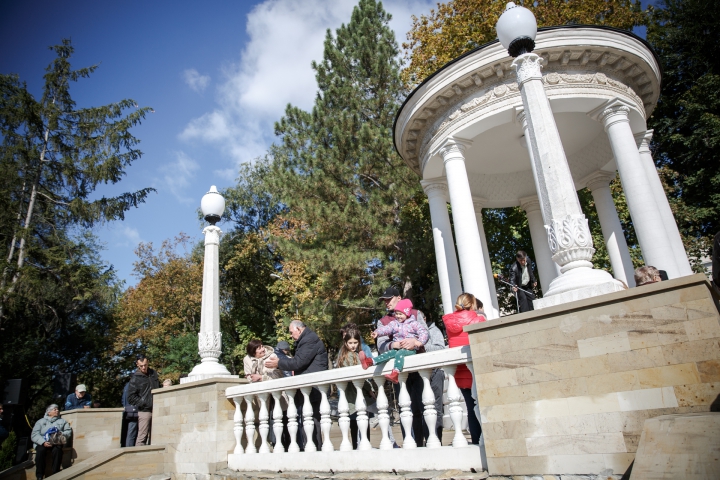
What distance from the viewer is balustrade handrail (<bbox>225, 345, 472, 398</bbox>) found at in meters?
5.16

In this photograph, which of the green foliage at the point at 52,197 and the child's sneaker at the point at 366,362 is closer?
the child's sneaker at the point at 366,362

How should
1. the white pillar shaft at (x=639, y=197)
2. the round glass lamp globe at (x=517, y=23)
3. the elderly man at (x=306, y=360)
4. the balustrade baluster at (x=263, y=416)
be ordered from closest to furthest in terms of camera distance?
the round glass lamp globe at (x=517, y=23) < the elderly man at (x=306, y=360) < the balustrade baluster at (x=263, y=416) < the white pillar shaft at (x=639, y=197)

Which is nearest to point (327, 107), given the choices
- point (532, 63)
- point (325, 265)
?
point (325, 265)

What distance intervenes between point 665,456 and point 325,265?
16.3 meters

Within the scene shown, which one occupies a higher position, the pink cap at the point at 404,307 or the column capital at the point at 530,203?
the column capital at the point at 530,203

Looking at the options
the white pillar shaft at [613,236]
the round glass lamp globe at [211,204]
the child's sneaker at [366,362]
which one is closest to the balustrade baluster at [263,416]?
the child's sneaker at [366,362]

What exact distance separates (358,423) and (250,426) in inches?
84.9

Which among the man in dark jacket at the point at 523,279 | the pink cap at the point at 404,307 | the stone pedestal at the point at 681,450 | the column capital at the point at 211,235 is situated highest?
the column capital at the point at 211,235

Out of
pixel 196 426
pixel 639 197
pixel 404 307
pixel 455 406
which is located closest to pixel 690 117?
pixel 639 197

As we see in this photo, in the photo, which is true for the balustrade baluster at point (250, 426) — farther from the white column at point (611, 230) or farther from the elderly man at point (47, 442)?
the white column at point (611, 230)

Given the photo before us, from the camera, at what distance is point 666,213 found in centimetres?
1075

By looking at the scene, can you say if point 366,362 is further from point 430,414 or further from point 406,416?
point 430,414

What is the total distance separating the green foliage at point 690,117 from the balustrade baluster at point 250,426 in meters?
18.1

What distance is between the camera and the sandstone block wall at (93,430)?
33.4ft
